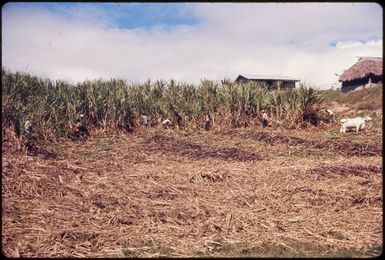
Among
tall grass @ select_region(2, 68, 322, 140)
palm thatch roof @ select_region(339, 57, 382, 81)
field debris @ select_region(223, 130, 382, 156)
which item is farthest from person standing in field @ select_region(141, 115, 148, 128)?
palm thatch roof @ select_region(339, 57, 382, 81)

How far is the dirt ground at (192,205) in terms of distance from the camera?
4512 millimetres

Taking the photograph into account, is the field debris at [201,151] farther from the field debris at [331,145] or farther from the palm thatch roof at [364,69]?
the palm thatch roof at [364,69]

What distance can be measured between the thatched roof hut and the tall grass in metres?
17.1

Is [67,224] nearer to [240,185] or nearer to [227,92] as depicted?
[240,185]

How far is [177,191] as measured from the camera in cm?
682

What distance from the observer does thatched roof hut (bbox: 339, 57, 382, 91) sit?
103 feet

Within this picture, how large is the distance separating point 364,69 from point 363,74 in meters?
0.54

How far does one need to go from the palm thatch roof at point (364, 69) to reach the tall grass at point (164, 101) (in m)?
17.1

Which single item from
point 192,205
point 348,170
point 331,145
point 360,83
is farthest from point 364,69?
point 192,205

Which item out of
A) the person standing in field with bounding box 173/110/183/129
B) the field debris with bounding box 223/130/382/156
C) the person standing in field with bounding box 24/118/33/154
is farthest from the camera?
the person standing in field with bounding box 173/110/183/129

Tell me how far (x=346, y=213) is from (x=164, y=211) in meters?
2.74

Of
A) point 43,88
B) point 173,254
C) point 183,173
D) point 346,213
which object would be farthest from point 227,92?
point 173,254

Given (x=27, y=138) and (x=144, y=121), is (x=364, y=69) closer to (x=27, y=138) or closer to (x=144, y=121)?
(x=144, y=121)

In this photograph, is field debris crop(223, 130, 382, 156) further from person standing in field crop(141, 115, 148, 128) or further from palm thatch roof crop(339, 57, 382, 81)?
palm thatch roof crop(339, 57, 382, 81)
